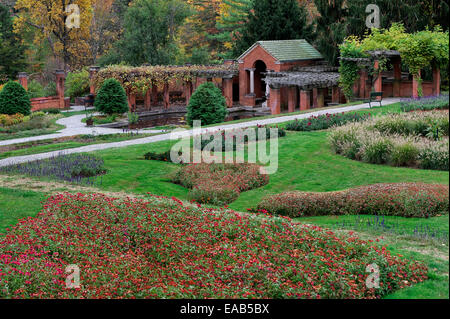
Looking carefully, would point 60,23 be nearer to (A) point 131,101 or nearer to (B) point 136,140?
(A) point 131,101

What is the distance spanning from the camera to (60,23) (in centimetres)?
4209

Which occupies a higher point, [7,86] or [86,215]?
[7,86]

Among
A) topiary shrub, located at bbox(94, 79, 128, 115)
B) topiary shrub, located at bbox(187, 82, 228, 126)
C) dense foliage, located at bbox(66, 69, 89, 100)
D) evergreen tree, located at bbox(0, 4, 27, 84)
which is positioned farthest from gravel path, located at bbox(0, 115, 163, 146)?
evergreen tree, located at bbox(0, 4, 27, 84)

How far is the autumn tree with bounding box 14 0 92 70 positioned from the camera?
133 feet

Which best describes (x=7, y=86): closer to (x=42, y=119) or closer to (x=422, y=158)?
(x=42, y=119)

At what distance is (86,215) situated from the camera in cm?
1066

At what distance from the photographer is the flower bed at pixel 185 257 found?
24.2 feet

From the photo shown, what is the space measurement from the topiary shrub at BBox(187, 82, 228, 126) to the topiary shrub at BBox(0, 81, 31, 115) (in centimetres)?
997

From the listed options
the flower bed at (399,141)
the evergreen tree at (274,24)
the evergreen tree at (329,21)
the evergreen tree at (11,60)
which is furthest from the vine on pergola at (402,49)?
the evergreen tree at (11,60)

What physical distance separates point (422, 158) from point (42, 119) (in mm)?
20834

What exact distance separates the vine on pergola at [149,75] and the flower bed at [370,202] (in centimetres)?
2299

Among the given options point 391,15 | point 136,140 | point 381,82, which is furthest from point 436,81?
point 136,140
